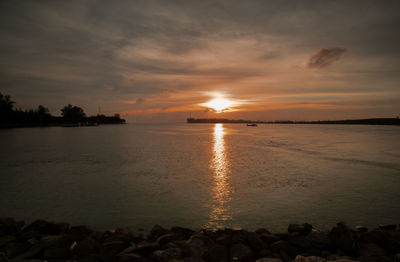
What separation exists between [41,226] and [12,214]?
4.70 metres

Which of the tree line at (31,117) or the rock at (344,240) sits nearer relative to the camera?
the rock at (344,240)

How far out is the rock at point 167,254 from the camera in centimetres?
610

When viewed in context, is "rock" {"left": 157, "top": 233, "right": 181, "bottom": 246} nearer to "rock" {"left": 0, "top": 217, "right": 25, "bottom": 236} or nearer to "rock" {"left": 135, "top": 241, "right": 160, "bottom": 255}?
"rock" {"left": 135, "top": 241, "right": 160, "bottom": 255}

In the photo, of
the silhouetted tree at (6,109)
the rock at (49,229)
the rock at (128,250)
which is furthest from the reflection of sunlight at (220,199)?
the silhouetted tree at (6,109)

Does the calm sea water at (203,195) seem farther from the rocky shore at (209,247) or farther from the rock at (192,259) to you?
the rock at (192,259)

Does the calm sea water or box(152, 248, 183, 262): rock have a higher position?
box(152, 248, 183, 262): rock

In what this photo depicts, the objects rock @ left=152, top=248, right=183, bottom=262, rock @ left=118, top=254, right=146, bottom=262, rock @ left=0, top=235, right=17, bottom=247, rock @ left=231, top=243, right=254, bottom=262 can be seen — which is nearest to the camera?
rock @ left=118, top=254, right=146, bottom=262

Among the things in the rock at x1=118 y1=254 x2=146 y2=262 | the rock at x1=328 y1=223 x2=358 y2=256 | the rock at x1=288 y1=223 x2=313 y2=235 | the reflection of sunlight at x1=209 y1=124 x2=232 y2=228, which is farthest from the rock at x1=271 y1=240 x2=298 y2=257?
the rock at x1=118 y1=254 x2=146 y2=262

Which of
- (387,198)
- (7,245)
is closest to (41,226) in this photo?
(7,245)

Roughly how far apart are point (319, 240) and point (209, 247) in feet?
11.4

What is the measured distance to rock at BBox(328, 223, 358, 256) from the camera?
6.48 meters

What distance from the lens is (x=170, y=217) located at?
10.8m

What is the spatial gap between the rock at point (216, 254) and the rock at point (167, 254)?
0.77 metres

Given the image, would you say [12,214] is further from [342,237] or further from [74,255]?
[342,237]
